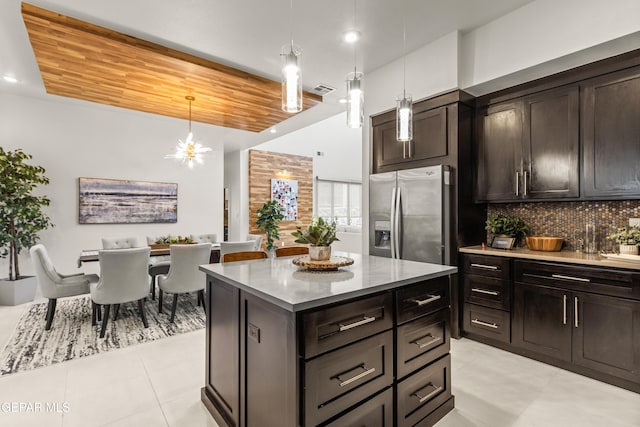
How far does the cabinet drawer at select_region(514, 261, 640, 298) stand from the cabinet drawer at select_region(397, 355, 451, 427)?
1257 mm

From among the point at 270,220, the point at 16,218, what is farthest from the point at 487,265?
the point at 270,220

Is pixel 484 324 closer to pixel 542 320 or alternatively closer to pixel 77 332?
pixel 542 320

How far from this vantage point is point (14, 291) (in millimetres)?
4344

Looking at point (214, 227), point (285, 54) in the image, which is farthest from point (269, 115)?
point (285, 54)

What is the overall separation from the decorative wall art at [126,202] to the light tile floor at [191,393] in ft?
11.2

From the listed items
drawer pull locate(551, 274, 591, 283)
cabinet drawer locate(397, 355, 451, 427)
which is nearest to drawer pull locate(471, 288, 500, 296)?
drawer pull locate(551, 274, 591, 283)

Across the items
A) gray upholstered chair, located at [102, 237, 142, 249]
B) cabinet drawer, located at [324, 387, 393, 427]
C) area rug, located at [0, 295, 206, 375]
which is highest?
gray upholstered chair, located at [102, 237, 142, 249]

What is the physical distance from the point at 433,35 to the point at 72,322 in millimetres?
4948

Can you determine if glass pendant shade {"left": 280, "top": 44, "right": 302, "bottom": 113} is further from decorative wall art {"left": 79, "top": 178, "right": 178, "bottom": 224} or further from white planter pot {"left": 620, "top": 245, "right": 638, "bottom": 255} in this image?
decorative wall art {"left": 79, "top": 178, "right": 178, "bottom": 224}

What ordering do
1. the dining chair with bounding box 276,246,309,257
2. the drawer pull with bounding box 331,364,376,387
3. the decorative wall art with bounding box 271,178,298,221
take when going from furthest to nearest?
the decorative wall art with bounding box 271,178,298,221 → the dining chair with bounding box 276,246,309,257 → the drawer pull with bounding box 331,364,376,387

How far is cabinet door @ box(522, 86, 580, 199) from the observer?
2748 millimetres

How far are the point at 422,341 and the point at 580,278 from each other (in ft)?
5.08

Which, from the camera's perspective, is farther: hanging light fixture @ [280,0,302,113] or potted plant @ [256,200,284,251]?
potted plant @ [256,200,284,251]

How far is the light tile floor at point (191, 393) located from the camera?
6.55ft
